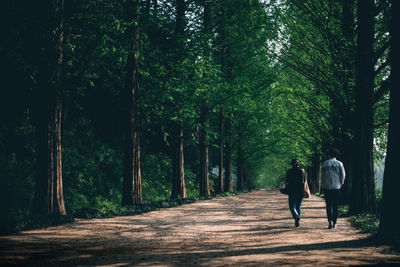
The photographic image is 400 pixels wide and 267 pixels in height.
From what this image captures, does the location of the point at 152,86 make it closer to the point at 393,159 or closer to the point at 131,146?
the point at 131,146

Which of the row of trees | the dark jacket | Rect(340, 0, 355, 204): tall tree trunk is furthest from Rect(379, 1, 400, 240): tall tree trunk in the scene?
the row of trees

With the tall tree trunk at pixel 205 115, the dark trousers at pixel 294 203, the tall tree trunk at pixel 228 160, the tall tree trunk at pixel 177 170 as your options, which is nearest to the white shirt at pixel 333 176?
the dark trousers at pixel 294 203

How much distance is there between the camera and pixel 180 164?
20.9 metres

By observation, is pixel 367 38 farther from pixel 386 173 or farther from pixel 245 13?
pixel 245 13

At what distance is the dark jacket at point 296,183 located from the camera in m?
11.0

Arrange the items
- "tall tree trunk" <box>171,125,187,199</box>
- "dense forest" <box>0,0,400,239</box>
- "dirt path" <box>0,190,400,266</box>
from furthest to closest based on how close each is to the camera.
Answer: "tall tree trunk" <box>171,125,187,199</box> < "dense forest" <box>0,0,400,239</box> < "dirt path" <box>0,190,400,266</box>

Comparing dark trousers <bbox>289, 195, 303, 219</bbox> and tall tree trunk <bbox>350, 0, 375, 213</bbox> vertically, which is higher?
tall tree trunk <bbox>350, 0, 375, 213</bbox>

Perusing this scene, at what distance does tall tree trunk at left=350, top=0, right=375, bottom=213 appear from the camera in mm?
12648

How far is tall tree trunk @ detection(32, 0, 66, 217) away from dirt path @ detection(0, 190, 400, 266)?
1485 millimetres

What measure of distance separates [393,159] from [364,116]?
4981 millimetres

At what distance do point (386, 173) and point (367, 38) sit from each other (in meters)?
5.78

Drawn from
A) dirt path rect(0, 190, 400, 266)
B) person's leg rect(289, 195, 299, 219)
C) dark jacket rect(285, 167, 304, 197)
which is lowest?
dirt path rect(0, 190, 400, 266)

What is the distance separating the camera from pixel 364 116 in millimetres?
12969

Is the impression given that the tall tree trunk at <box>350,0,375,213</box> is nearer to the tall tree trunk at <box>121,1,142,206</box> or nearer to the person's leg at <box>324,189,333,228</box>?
the person's leg at <box>324,189,333,228</box>
